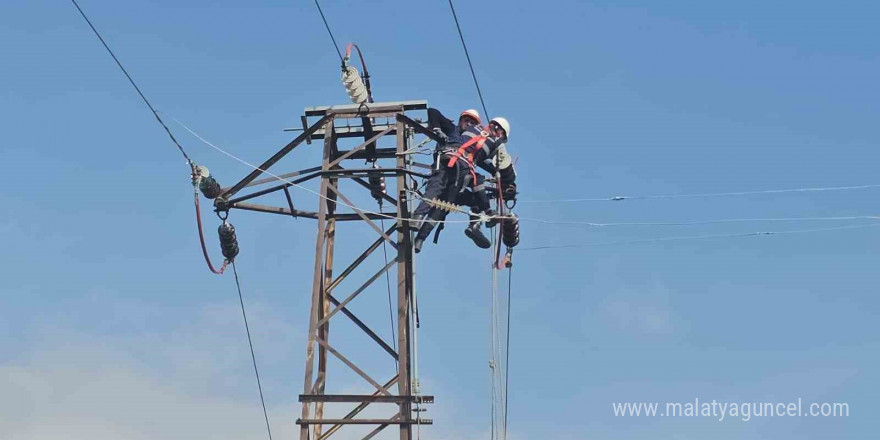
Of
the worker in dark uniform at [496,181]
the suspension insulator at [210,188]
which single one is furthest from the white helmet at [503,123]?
the suspension insulator at [210,188]

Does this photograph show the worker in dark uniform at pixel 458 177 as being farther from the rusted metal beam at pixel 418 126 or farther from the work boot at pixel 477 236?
the rusted metal beam at pixel 418 126

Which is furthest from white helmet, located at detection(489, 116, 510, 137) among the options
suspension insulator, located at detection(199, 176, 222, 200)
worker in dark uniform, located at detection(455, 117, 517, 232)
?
suspension insulator, located at detection(199, 176, 222, 200)

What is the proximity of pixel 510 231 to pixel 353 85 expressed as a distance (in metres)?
2.69

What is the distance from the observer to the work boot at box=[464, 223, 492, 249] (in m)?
15.9

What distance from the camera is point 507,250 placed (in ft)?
53.8

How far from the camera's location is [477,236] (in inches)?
628

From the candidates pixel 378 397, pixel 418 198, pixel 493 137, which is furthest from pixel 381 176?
pixel 378 397

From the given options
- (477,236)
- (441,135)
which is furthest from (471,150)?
(477,236)

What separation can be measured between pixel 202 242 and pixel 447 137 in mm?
3276

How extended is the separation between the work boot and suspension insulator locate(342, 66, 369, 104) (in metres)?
2.08

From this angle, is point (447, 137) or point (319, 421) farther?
point (447, 137)

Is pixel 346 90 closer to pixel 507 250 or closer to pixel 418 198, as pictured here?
pixel 418 198

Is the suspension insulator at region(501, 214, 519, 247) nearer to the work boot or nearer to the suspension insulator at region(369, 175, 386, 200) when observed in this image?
the work boot

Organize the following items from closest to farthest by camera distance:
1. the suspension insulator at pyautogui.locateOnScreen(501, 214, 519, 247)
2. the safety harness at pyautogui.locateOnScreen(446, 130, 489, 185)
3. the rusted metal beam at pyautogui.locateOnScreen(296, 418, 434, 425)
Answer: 1. the rusted metal beam at pyautogui.locateOnScreen(296, 418, 434, 425)
2. the safety harness at pyautogui.locateOnScreen(446, 130, 489, 185)
3. the suspension insulator at pyautogui.locateOnScreen(501, 214, 519, 247)
